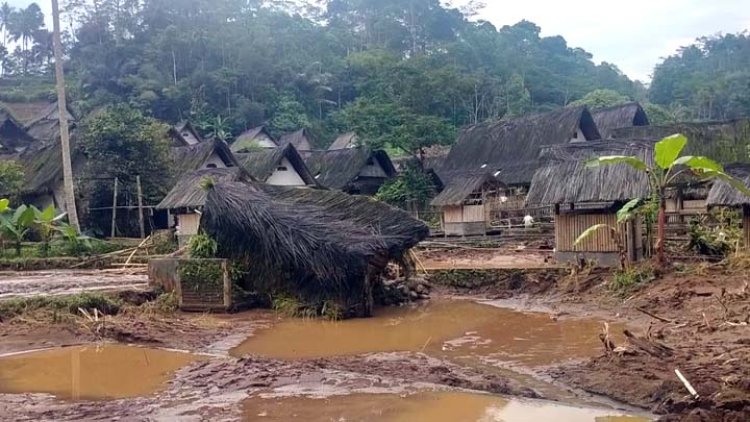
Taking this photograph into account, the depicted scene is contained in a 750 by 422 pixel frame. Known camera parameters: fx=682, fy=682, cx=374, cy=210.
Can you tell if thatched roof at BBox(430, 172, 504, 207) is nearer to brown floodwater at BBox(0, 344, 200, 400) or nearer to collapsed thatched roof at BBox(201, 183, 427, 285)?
collapsed thatched roof at BBox(201, 183, 427, 285)

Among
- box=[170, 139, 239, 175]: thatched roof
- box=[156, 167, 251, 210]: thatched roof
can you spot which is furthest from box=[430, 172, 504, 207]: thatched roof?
box=[170, 139, 239, 175]: thatched roof

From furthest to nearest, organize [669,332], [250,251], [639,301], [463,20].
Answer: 1. [463,20]
2. [250,251]
3. [639,301]
4. [669,332]

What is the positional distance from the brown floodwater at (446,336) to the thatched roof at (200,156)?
58.8 feet

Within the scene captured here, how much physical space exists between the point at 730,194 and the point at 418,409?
445 inches

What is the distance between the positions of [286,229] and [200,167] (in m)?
17.0

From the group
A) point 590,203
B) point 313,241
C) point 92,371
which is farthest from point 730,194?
point 92,371

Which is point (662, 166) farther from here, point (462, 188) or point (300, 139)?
point (300, 139)

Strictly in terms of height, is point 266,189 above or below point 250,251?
above

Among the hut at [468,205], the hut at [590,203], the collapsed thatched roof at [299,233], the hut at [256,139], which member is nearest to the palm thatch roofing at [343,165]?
the hut at [468,205]

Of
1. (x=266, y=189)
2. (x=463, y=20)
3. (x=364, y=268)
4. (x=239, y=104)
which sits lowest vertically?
(x=364, y=268)

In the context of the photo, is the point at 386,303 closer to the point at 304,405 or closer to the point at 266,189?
the point at 266,189

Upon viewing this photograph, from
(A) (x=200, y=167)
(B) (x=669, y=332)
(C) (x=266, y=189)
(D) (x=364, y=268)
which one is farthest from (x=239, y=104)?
(B) (x=669, y=332)

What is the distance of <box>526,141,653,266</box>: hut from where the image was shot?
16.8 meters

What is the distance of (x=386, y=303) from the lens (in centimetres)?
1669
